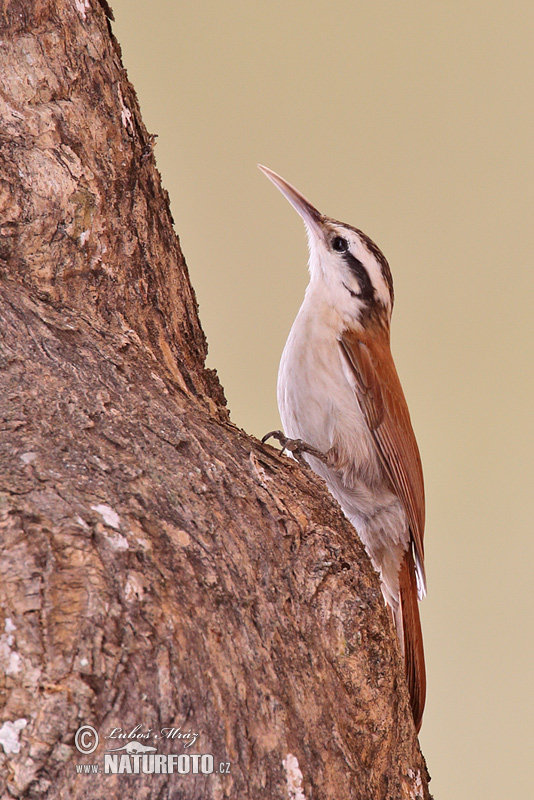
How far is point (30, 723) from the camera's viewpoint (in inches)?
42.7

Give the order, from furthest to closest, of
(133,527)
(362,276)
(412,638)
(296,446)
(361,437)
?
1. (362,276)
2. (361,437)
3. (296,446)
4. (412,638)
5. (133,527)

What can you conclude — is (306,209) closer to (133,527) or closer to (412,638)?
(412,638)

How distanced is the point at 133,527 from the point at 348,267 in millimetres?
1403

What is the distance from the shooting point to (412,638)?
1968 mm

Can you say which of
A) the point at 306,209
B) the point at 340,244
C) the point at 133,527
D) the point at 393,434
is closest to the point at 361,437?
the point at 393,434

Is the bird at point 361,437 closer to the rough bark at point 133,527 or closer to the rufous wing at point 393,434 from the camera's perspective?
the rufous wing at point 393,434

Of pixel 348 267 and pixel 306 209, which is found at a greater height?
pixel 306 209

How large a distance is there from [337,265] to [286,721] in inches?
60.4

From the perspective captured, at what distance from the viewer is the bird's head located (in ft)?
7.89

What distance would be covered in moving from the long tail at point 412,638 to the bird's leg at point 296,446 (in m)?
0.39

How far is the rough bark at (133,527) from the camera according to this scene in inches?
44.4

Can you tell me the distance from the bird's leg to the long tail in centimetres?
39

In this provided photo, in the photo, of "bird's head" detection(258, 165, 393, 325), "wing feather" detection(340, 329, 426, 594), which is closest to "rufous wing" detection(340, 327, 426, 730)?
"wing feather" detection(340, 329, 426, 594)

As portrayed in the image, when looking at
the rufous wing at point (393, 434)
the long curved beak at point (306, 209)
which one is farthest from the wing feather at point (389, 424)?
the long curved beak at point (306, 209)
